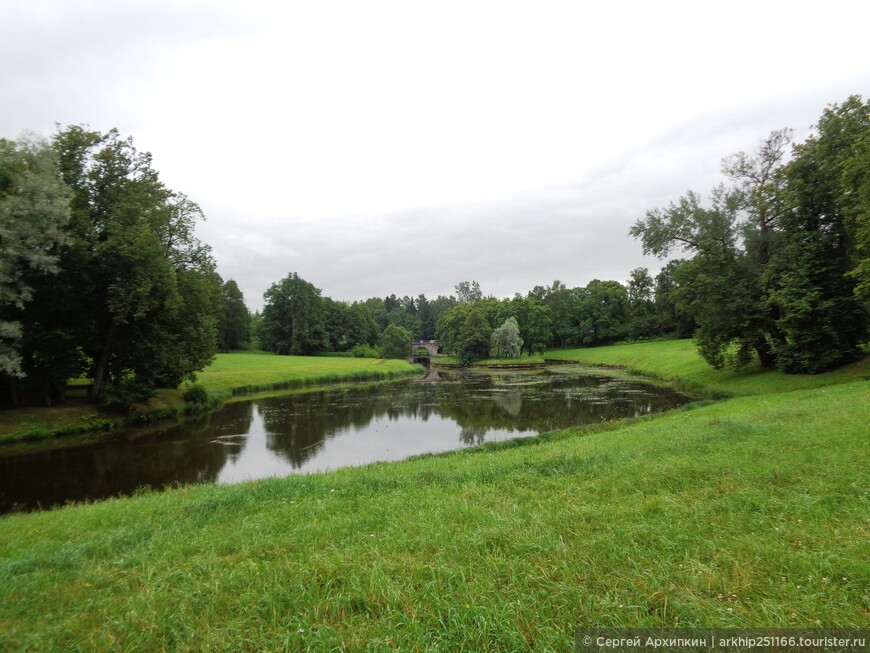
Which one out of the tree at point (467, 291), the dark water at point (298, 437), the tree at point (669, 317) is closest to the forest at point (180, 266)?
the dark water at point (298, 437)

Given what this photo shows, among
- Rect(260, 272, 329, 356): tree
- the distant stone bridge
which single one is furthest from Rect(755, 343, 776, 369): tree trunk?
Rect(260, 272, 329, 356): tree

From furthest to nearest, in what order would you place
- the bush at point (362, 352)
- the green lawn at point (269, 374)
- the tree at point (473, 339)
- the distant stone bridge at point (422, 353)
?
the distant stone bridge at point (422, 353) → the bush at point (362, 352) → the tree at point (473, 339) → the green lawn at point (269, 374)

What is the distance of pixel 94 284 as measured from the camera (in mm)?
24234

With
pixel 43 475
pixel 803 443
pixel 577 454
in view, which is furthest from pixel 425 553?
pixel 43 475

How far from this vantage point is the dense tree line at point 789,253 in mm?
22406

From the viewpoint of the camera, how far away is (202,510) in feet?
26.8

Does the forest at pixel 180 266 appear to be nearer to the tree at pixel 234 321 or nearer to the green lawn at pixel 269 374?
the green lawn at pixel 269 374

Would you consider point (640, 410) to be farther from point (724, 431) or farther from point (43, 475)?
point (43, 475)

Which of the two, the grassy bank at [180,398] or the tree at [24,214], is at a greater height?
the tree at [24,214]

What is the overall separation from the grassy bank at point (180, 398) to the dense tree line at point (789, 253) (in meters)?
35.8

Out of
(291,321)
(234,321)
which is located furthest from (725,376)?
(234,321)

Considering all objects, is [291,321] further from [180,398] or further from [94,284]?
[94,284]

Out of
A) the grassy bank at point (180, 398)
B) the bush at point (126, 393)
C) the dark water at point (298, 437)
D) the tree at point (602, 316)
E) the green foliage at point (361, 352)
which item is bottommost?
the dark water at point (298, 437)

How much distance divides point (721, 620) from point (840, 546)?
2113mm
